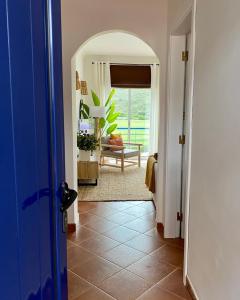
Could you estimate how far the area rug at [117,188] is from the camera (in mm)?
4586

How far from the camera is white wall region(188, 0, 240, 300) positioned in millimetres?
1442

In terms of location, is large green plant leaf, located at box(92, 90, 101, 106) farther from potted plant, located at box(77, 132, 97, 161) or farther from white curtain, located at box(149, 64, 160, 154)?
potted plant, located at box(77, 132, 97, 161)

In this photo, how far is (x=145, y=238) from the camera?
3174 mm

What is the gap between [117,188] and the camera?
5098 mm

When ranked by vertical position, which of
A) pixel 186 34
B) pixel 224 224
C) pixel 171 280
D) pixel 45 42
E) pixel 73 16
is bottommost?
pixel 171 280

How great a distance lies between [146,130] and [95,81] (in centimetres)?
179

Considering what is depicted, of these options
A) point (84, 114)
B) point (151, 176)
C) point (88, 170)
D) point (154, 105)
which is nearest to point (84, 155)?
point (88, 170)

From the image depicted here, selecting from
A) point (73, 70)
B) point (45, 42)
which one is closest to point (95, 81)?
point (73, 70)

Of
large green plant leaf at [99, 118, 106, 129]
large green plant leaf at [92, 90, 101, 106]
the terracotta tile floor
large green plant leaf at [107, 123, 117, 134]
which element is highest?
large green plant leaf at [92, 90, 101, 106]

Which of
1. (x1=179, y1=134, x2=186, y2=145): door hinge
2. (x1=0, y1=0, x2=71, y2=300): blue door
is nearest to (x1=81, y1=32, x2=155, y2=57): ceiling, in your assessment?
(x1=179, y1=134, x2=186, y2=145): door hinge

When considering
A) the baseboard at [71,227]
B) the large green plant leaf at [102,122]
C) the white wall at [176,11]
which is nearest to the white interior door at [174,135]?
the white wall at [176,11]

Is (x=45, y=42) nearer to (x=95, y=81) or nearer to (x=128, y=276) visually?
(x=128, y=276)

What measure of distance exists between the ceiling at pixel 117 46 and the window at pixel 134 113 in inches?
37.2

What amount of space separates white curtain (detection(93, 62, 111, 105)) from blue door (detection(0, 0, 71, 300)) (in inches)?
237
